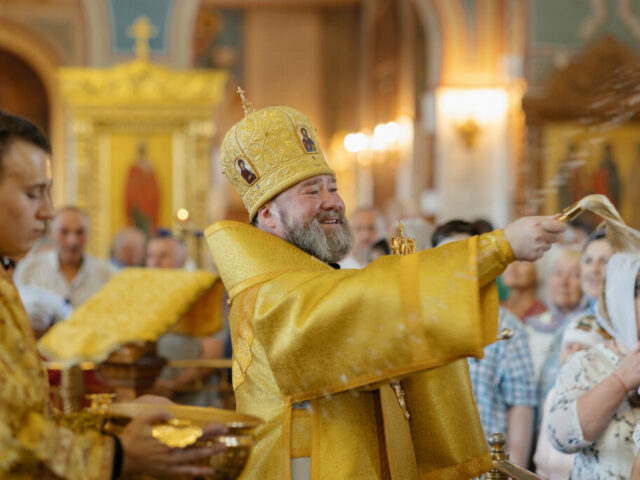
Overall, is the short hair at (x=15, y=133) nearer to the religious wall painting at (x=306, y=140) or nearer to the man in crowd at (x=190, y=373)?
the religious wall painting at (x=306, y=140)

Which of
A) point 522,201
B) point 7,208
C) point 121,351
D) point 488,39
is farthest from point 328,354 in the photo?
point 488,39

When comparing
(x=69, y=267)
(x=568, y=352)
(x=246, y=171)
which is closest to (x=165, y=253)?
(x=69, y=267)

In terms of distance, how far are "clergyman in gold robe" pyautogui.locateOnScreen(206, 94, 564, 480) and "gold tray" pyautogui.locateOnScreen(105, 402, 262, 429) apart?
0.85 ft

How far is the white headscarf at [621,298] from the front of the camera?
2709mm

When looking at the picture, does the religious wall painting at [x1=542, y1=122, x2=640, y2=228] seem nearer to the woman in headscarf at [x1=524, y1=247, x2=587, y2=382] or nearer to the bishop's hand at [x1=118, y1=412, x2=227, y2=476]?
the woman in headscarf at [x1=524, y1=247, x2=587, y2=382]

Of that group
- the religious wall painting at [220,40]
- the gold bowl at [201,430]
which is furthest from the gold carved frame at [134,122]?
the gold bowl at [201,430]

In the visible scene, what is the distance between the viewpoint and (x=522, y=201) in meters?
10.9

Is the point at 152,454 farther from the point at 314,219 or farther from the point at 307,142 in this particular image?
the point at 307,142

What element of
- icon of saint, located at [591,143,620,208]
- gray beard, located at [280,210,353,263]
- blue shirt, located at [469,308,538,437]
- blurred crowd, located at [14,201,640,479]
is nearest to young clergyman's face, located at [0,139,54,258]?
gray beard, located at [280,210,353,263]

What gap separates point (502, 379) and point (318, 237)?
169cm

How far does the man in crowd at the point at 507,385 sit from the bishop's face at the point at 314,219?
1.35 meters

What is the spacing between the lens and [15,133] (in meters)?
1.86

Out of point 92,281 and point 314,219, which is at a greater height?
point 314,219

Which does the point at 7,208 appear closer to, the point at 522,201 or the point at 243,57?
the point at 522,201
